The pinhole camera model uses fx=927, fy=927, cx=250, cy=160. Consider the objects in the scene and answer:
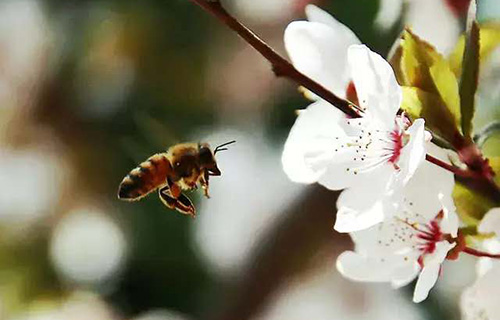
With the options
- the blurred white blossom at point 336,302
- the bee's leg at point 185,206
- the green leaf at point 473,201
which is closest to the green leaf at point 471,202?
the green leaf at point 473,201

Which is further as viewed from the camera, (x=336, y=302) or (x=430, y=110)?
(x=336, y=302)

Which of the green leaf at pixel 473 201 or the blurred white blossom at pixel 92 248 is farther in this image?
the blurred white blossom at pixel 92 248

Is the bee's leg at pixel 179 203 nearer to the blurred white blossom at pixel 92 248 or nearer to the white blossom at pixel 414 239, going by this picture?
the white blossom at pixel 414 239

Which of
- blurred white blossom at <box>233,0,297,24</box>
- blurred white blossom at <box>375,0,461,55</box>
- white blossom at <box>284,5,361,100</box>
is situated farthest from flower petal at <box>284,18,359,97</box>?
blurred white blossom at <box>233,0,297,24</box>

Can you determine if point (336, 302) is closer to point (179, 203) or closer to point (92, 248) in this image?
point (92, 248)

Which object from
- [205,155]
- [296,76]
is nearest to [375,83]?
[296,76]

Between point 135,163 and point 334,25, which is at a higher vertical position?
point 334,25
